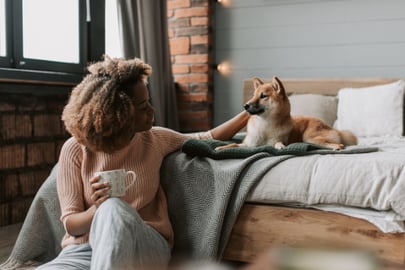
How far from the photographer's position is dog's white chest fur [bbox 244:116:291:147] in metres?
2.10

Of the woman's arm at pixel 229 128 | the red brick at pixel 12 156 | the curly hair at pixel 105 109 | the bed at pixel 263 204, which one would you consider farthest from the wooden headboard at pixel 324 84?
the curly hair at pixel 105 109

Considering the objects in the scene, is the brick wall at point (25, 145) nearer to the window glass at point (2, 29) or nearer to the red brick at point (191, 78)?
the window glass at point (2, 29)

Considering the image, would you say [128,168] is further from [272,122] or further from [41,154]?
[41,154]

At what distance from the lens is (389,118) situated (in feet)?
9.71

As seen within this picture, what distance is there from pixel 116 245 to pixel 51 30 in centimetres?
216

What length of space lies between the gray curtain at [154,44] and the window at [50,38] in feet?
0.59

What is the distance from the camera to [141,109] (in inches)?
61.2

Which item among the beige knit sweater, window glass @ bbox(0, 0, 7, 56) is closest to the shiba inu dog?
the beige knit sweater

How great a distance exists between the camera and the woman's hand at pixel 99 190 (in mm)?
1337

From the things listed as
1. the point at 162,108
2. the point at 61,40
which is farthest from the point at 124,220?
the point at 162,108

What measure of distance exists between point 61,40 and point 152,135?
1.59 metres

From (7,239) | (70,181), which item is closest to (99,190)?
(70,181)

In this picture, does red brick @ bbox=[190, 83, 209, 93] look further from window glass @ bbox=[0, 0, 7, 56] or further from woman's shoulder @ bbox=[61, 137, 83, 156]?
woman's shoulder @ bbox=[61, 137, 83, 156]

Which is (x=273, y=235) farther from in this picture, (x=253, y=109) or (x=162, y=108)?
(x=162, y=108)
